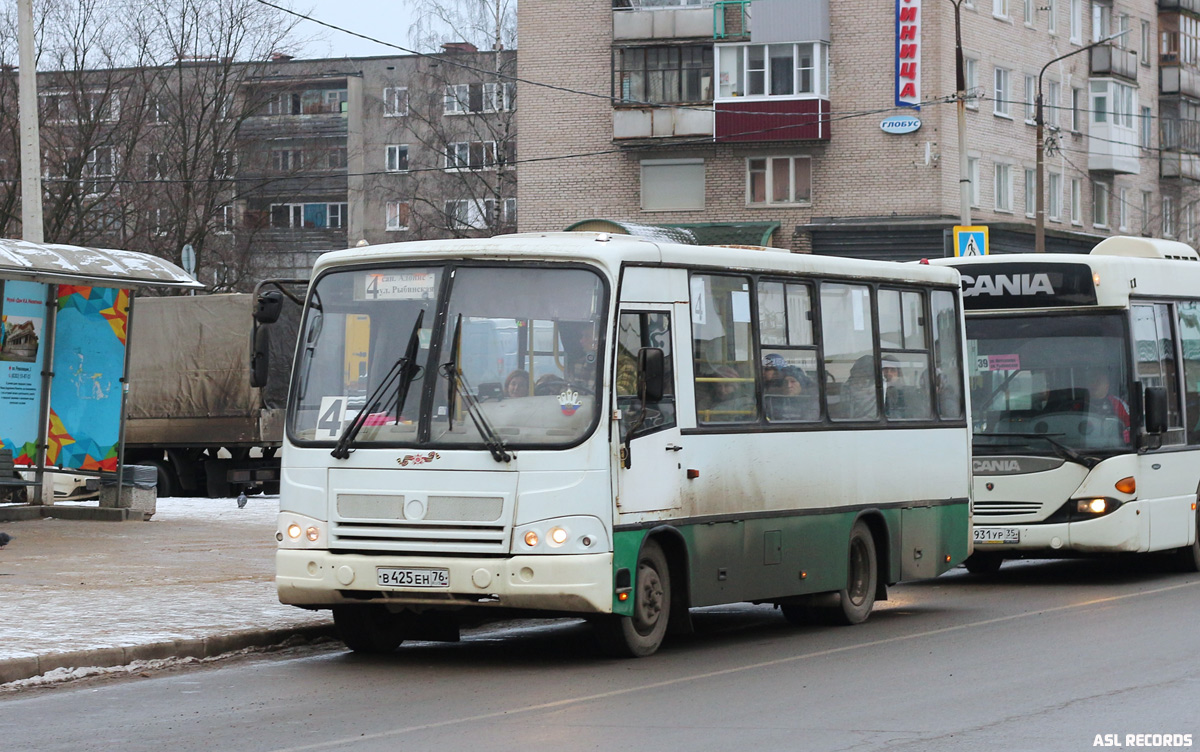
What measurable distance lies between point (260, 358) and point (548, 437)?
2082mm

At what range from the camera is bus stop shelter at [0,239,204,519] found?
21.3 meters

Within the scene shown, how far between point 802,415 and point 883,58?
39407mm

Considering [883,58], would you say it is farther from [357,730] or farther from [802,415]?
[357,730]

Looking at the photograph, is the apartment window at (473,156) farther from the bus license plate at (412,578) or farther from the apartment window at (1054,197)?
the bus license plate at (412,578)

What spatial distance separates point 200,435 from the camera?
29109mm

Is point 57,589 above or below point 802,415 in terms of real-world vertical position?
below

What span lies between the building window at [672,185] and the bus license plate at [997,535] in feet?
117

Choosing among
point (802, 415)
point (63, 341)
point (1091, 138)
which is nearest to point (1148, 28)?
point (1091, 138)

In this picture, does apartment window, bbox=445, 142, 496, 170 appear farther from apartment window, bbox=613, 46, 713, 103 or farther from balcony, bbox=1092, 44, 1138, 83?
balcony, bbox=1092, 44, 1138, 83

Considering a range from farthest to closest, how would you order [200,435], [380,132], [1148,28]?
[380,132], [1148,28], [200,435]

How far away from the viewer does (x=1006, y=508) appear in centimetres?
1711

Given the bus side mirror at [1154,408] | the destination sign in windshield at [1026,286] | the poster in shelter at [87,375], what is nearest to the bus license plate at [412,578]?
the destination sign in windshield at [1026,286]

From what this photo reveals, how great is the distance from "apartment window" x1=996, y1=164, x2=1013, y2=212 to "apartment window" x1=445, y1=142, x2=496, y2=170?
54.5 feet

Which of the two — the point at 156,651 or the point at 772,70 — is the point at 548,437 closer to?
the point at 156,651
